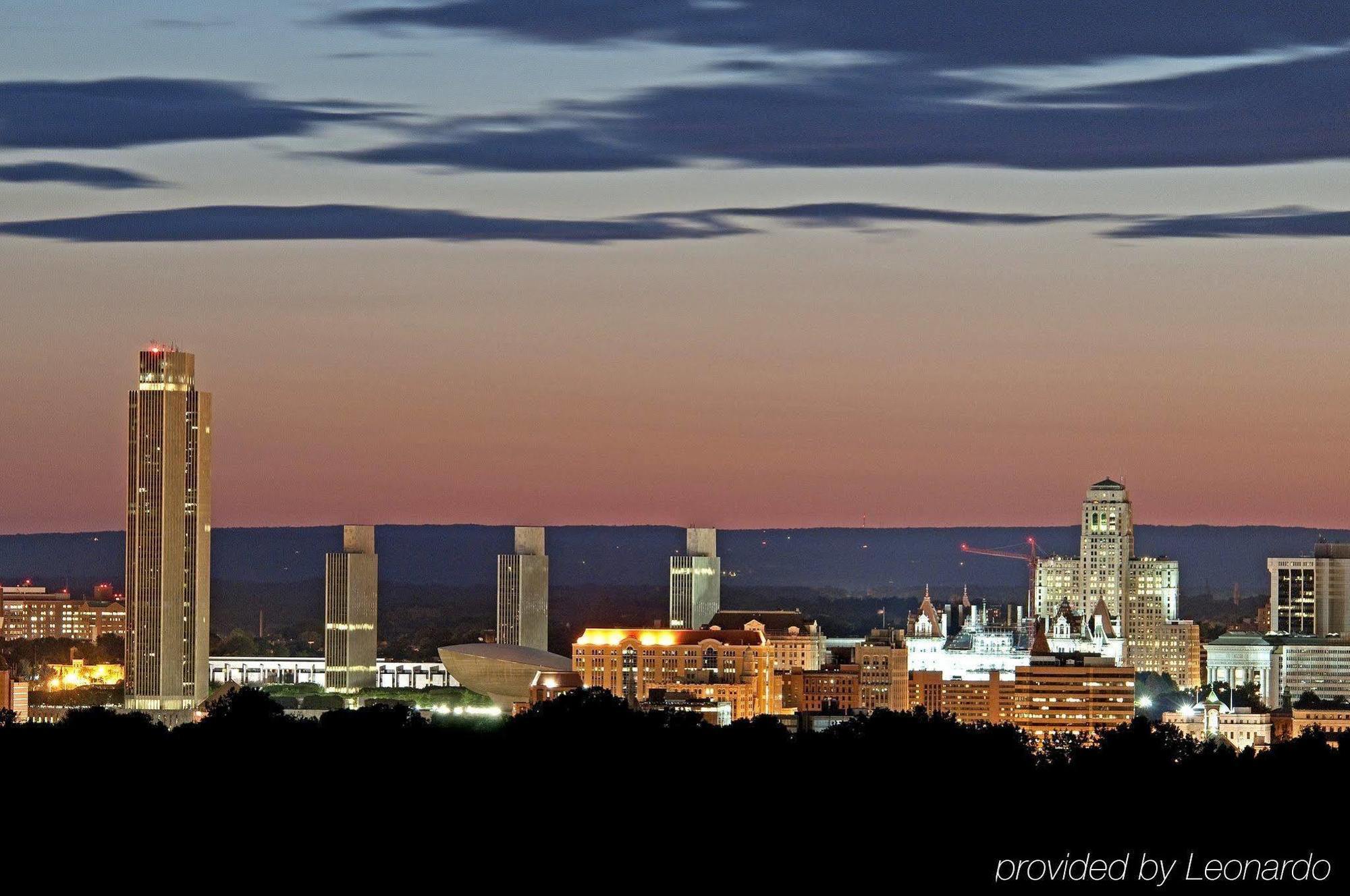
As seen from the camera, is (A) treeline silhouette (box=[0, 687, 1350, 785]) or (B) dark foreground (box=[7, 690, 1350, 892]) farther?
(A) treeline silhouette (box=[0, 687, 1350, 785])

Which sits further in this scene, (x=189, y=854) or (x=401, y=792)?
(x=401, y=792)

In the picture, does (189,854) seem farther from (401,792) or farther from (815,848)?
(815,848)

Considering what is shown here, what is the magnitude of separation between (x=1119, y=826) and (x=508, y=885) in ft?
68.8

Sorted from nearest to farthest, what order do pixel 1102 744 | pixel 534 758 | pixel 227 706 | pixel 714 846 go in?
pixel 714 846 < pixel 534 758 < pixel 1102 744 < pixel 227 706

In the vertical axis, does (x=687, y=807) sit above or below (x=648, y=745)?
below

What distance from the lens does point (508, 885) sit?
100688mm

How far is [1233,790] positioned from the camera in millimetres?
116250

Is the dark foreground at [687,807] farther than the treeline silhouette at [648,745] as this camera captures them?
No

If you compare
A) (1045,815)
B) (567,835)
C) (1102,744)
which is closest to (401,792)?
(567,835)

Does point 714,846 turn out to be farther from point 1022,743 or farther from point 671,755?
point 1022,743

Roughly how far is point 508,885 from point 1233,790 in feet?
96.3

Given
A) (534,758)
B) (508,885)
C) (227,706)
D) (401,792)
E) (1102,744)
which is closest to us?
(508,885)

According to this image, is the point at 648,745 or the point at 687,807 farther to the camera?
the point at 648,745

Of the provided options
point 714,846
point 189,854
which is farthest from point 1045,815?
point 189,854
